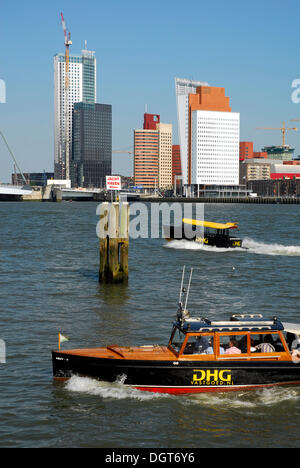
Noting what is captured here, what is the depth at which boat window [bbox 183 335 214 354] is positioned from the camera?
16.6m

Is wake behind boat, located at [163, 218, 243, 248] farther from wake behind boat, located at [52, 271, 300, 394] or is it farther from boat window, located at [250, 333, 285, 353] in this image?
wake behind boat, located at [52, 271, 300, 394]

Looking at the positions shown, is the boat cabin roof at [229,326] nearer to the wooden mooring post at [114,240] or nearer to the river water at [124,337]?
the river water at [124,337]

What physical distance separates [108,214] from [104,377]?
16.1 m

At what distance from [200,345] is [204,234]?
140ft

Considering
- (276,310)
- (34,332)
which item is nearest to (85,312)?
(34,332)

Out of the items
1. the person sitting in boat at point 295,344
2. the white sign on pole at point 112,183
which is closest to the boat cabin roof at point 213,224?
the white sign on pole at point 112,183

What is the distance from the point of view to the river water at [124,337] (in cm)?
1463

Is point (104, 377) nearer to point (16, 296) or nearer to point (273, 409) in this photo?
point (273, 409)

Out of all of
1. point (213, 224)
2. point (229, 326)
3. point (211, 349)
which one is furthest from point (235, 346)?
point (213, 224)

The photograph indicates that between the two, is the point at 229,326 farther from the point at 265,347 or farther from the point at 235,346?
the point at 265,347

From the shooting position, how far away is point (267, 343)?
17.0 m

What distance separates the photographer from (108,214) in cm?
3189

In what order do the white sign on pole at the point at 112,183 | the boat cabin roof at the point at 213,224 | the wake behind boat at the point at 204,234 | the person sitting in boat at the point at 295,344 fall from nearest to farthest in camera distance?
the person sitting in boat at the point at 295,344 → the white sign on pole at the point at 112,183 → the boat cabin roof at the point at 213,224 → the wake behind boat at the point at 204,234

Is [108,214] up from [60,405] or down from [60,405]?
up
